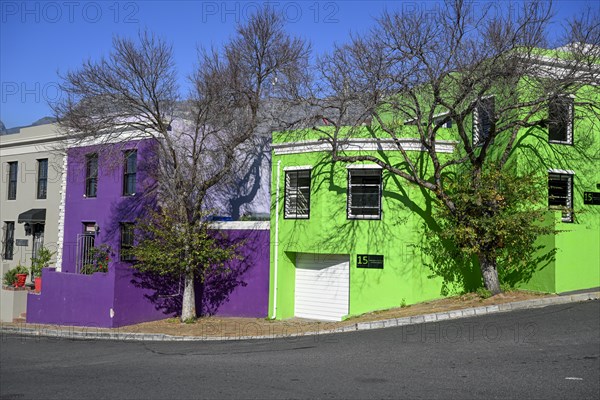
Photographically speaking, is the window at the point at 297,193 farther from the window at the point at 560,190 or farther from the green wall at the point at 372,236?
the window at the point at 560,190

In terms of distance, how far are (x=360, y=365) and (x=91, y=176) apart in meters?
16.0

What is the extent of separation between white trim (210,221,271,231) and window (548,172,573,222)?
896cm

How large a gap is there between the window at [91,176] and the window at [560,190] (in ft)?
53.1

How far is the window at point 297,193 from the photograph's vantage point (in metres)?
19.4

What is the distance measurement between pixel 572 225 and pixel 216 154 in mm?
11049

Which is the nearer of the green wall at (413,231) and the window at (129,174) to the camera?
the green wall at (413,231)

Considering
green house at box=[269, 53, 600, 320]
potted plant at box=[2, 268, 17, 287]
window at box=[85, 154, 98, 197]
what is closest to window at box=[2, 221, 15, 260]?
potted plant at box=[2, 268, 17, 287]

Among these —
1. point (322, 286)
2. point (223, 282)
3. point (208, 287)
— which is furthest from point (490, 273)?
point (208, 287)

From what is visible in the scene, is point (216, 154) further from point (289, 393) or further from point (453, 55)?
point (289, 393)

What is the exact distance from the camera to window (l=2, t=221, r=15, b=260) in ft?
88.9

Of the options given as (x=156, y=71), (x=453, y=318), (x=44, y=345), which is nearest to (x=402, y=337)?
(x=453, y=318)

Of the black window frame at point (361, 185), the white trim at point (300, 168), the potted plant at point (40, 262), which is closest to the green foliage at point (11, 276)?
the potted plant at point (40, 262)

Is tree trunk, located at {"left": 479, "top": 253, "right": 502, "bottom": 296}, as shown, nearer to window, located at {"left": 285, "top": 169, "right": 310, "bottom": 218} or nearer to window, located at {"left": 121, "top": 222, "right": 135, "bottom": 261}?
window, located at {"left": 285, "top": 169, "right": 310, "bottom": 218}

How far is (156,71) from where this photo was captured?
62.3 ft
